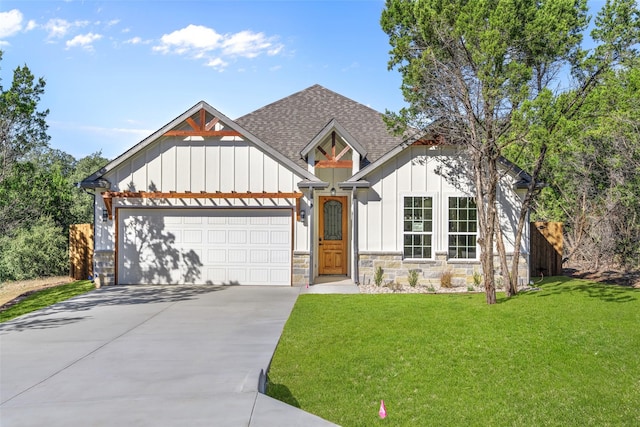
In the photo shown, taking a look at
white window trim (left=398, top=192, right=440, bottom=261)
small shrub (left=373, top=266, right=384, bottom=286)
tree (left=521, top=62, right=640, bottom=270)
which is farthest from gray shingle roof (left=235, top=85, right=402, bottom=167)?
tree (left=521, top=62, right=640, bottom=270)

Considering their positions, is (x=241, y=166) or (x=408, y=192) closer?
(x=408, y=192)

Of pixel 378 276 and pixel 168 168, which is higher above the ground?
pixel 168 168

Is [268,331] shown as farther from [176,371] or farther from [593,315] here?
[593,315]

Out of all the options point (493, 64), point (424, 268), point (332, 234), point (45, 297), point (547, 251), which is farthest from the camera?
point (547, 251)

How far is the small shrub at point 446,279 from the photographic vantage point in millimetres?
12750

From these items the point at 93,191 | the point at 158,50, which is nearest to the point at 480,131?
the point at 158,50

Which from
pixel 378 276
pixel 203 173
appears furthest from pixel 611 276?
pixel 203 173

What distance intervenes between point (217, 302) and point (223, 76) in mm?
8056

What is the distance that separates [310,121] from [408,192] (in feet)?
19.0

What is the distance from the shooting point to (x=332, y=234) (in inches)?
566

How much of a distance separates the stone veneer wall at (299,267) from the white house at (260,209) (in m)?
0.03

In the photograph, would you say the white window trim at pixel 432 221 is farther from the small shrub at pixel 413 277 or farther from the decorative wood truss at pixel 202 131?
the decorative wood truss at pixel 202 131

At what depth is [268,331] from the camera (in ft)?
26.0

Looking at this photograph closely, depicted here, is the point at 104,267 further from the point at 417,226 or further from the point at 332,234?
the point at 417,226
